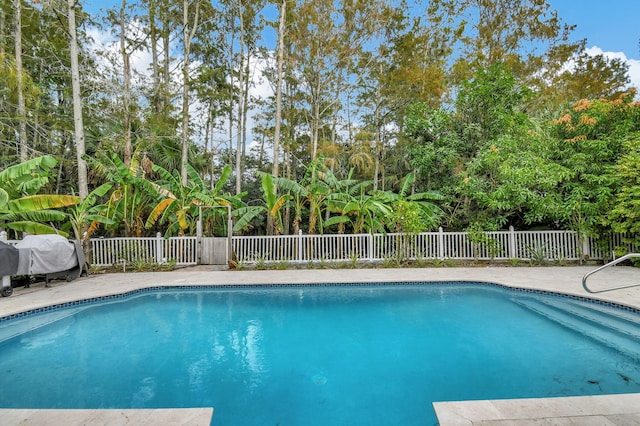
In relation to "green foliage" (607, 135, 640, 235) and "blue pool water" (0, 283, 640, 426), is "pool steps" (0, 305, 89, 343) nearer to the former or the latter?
"blue pool water" (0, 283, 640, 426)

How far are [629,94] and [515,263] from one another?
17.8 feet

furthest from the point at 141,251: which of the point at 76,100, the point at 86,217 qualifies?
the point at 76,100

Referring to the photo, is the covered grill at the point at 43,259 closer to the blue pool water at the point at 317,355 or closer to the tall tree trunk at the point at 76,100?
the blue pool water at the point at 317,355

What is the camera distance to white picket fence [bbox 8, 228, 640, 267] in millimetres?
Result: 8766

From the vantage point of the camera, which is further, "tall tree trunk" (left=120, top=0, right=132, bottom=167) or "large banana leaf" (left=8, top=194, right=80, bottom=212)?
"tall tree trunk" (left=120, top=0, right=132, bottom=167)

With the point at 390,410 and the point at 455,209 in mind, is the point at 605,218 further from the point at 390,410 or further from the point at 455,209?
the point at 390,410

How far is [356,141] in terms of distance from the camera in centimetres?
1452

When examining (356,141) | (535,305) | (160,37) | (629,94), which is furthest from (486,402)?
(160,37)

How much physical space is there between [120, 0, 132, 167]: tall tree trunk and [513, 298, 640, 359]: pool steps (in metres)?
11.3

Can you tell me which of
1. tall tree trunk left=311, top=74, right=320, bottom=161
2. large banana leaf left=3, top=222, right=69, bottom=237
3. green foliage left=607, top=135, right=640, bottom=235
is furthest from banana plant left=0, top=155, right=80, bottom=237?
green foliage left=607, top=135, right=640, bottom=235

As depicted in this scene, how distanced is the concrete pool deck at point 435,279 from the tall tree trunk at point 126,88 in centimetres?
426

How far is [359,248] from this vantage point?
941 centimetres

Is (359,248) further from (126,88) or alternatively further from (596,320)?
(126,88)

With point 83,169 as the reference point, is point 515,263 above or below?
below
